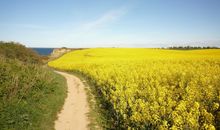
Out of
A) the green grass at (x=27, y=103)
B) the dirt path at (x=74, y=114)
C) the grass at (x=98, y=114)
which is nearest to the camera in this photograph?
the green grass at (x=27, y=103)

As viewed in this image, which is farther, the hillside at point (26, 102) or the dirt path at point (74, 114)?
the dirt path at point (74, 114)

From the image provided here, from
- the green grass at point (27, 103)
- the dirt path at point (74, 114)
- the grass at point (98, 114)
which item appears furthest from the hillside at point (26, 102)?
the grass at point (98, 114)

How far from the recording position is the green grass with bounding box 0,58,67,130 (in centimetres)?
1186

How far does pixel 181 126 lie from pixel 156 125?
169 centimetres

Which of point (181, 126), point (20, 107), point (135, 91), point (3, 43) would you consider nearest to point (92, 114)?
point (135, 91)

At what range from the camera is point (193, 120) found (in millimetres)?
7762

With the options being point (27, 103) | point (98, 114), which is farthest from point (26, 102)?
point (98, 114)

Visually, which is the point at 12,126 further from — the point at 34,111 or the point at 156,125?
the point at 156,125

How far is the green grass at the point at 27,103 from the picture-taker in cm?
1186

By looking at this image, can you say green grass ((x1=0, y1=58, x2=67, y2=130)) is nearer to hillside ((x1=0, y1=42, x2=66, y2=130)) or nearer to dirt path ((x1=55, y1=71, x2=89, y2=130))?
hillside ((x1=0, y1=42, x2=66, y2=130))

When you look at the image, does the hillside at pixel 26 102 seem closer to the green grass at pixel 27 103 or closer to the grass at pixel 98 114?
the green grass at pixel 27 103

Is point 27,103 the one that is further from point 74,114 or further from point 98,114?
point 98,114

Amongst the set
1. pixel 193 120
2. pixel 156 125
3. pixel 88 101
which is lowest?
pixel 88 101

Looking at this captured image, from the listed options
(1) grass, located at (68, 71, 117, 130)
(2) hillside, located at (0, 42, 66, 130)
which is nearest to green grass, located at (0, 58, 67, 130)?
(2) hillside, located at (0, 42, 66, 130)
